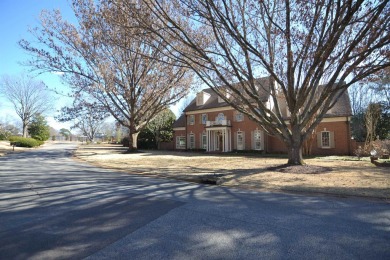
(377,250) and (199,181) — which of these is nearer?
(377,250)

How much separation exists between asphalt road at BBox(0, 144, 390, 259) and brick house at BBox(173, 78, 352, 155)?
58.0 feet

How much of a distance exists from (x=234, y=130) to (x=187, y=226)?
27.3m

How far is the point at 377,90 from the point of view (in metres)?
33.3

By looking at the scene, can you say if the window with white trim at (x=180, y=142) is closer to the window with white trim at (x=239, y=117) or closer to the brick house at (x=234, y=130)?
the brick house at (x=234, y=130)

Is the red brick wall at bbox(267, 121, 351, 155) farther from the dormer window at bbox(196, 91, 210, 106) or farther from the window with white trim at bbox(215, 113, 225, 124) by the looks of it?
the dormer window at bbox(196, 91, 210, 106)

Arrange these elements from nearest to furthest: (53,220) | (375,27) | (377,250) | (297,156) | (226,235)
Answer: (377,250) → (226,235) → (53,220) → (375,27) → (297,156)

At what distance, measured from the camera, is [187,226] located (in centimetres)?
Result: 459

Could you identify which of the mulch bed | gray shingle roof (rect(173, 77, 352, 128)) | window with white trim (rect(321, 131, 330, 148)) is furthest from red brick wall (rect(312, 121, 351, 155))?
the mulch bed

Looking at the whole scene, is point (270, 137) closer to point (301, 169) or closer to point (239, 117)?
point (239, 117)

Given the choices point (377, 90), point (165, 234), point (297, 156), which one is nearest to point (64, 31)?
point (297, 156)

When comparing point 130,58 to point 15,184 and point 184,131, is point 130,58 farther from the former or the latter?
point 15,184

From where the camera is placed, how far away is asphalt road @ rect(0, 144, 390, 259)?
357 centimetres

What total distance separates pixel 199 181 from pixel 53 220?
246 inches

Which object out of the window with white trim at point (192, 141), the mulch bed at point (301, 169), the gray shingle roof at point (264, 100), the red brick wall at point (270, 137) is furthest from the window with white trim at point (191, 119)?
the mulch bed at point (301, 169)
